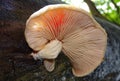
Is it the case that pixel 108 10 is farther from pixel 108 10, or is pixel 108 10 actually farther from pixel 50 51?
pixel 50 51

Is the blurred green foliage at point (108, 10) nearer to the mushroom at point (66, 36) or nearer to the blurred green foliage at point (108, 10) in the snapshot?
the blurred green foliage at point (108, 10)

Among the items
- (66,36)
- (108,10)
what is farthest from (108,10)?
(66,36)

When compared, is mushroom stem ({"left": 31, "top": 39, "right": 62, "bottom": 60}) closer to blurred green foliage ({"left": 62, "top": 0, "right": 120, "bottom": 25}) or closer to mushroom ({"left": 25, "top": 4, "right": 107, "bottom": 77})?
mushroom ({"left": 25, "top": 4, "right": 107, "bottom": 77})

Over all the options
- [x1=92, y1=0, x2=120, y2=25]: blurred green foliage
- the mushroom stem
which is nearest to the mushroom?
the mushroom stem

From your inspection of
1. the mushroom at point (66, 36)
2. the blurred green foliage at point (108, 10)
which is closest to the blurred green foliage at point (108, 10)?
the blurred green foliage at point (108, 10)

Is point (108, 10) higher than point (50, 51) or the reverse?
the reverse

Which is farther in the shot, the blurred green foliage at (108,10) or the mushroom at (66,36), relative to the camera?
the blurred green foliage at (108,10)

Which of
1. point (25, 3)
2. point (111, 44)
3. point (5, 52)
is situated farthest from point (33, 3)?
point (111, 44)

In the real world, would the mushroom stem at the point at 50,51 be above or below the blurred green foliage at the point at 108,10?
above
